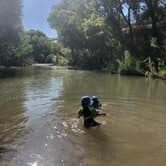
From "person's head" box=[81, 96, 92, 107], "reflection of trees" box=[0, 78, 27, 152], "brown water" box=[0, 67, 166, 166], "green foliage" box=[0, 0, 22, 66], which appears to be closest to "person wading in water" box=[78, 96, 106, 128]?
"person's head" box=[81, 96, 92, 107]

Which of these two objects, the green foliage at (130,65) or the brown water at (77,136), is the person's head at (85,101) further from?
the green foliage at (130,65)

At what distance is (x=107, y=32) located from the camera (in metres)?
38.8

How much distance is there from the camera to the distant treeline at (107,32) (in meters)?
30.4

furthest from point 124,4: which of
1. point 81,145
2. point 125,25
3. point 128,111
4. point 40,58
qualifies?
point 40,58

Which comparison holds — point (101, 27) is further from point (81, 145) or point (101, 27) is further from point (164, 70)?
point (81, 145)

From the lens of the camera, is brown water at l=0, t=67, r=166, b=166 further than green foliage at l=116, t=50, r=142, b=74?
No

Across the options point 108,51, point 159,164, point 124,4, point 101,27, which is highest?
point 124,4

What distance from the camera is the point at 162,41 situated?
3133 cm

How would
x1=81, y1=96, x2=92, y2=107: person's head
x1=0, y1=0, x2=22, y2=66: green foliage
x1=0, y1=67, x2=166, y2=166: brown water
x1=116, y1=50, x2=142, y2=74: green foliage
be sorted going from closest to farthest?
x1=0, y1=67, x2=166, y2=166: brown water
x1=81, y1=96, x2=92, y2=107: person's head
x1=116, y1=50, x2=142, y2=74: green foliage
x1=0, y1=0, x2=22, y2=66: green foliage

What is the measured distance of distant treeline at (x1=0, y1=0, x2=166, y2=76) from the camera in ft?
99.6

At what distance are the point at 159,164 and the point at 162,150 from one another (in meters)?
0.82

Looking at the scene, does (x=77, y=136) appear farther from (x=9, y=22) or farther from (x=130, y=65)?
(x=9, y=22)

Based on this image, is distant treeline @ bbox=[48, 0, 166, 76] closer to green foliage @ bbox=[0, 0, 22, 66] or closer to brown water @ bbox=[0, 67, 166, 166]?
green foliage @ bbox=[0, 0, 22, 66]

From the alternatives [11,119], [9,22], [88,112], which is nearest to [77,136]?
[88,112]
